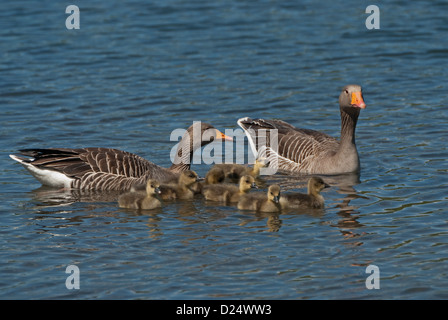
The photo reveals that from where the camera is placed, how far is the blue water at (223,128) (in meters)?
10.1

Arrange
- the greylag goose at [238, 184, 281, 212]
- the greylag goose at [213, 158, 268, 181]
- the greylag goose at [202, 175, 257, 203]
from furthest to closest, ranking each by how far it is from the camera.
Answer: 1. the greylag goose at [213, 158, 268, 181]
2. the greylag goose at [202, 175, 257, 203]
3. the greylag goose at [238, 184, 281, 212]

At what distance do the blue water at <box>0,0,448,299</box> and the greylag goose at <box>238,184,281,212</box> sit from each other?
19cm

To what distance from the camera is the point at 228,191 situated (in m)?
13.0

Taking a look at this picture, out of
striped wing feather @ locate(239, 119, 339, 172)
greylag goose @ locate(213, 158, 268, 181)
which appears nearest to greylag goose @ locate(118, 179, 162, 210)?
greylag goose @ locate(213, 158, 268, 181)

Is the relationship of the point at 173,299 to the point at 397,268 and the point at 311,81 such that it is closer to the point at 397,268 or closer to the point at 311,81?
the point at 397,268

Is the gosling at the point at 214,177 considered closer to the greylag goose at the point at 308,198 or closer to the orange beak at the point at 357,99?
the greylag goose at the point at 308,198

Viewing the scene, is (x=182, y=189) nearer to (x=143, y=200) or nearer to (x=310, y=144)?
(x=143, y=200)

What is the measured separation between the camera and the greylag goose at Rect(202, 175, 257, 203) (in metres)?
13.0

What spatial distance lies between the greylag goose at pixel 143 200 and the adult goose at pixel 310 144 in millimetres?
3451

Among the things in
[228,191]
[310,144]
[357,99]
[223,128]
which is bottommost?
[228,191]

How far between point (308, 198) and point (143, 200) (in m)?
2.52

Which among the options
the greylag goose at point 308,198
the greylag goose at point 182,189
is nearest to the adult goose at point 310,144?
the greylag goose at point 308,198

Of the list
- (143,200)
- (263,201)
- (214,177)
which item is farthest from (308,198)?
(143,200)

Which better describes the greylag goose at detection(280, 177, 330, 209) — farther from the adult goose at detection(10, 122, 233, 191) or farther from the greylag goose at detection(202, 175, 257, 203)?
the adult goose at detection(10, 122, 233, 191)
